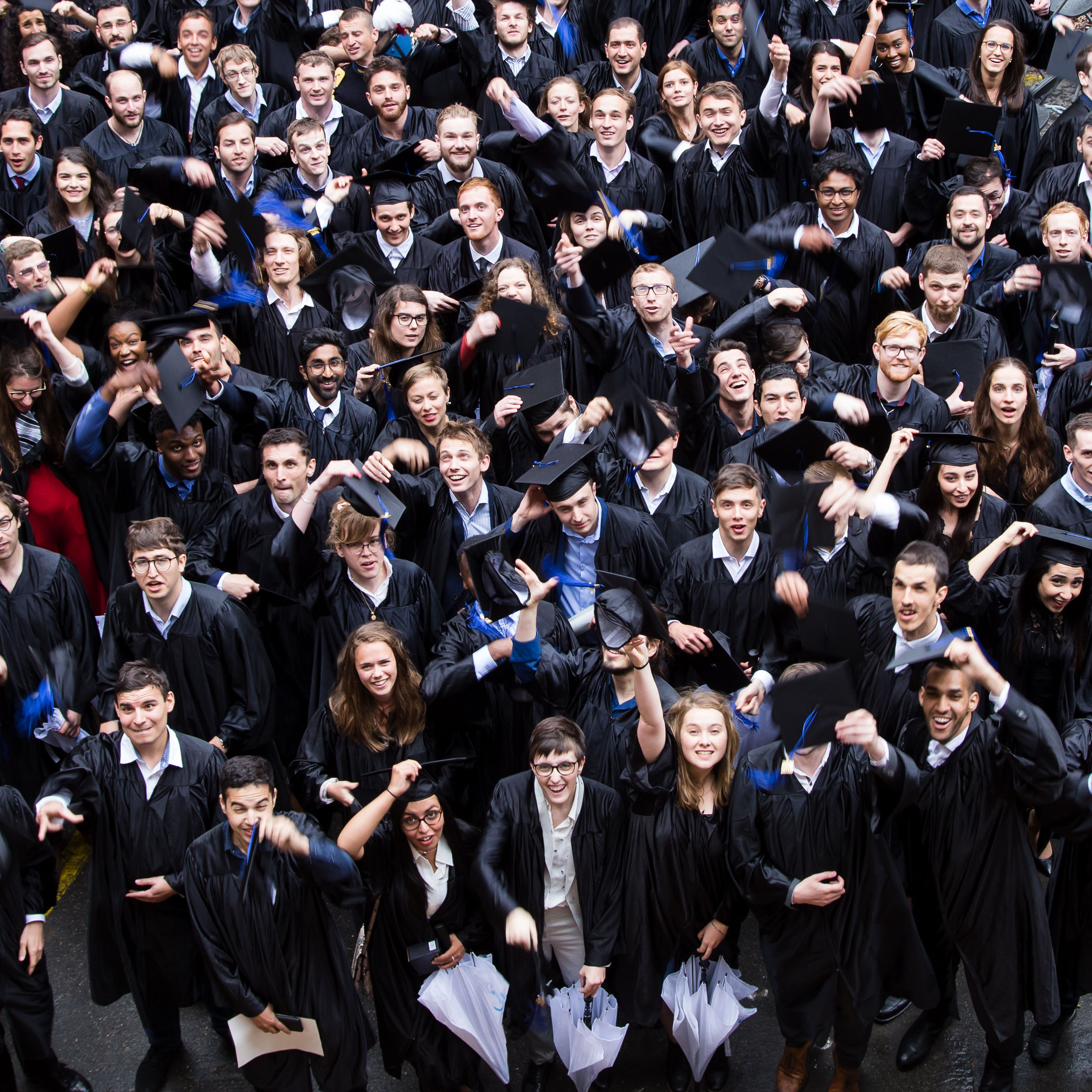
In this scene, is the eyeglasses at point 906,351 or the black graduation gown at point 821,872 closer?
the black graduation gown at point 821,872

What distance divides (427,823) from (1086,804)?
83.1 inches

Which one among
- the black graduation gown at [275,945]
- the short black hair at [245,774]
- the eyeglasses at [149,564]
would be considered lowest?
the black graduation gown at [275,945]

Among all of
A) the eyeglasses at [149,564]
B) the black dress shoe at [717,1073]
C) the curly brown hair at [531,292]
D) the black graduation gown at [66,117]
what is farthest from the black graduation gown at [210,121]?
the black dress shoe at [717,1073]

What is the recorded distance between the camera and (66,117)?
8102 mm

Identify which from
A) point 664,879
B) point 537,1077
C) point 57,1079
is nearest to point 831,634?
point 664,879

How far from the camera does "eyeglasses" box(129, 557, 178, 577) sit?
522cm

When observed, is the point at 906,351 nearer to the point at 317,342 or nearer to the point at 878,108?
the point at 878,108

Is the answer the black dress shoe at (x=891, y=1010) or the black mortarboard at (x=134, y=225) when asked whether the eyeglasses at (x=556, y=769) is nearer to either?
the black dress shoe at (x=891, y=1010)

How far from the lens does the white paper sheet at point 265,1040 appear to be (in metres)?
4.50

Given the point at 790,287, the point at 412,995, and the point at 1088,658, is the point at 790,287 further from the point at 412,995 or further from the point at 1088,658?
the point at 412,995

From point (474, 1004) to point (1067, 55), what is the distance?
19.9 ft

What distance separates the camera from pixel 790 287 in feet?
21.2

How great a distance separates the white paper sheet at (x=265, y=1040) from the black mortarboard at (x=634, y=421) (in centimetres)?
249

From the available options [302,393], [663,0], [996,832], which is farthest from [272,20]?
[996,832]
